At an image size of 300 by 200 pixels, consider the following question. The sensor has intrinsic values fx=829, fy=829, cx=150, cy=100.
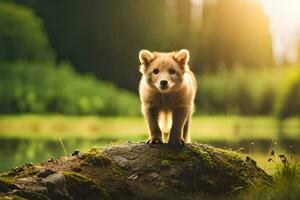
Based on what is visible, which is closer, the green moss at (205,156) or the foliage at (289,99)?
the green moss at (205,156)

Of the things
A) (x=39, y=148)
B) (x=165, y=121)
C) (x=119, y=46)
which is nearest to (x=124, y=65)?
(x=119, y=46)

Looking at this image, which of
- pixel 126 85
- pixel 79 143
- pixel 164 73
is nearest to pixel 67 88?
pixel 126 85

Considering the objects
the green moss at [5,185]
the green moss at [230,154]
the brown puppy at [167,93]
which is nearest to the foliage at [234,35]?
the green moss at [230,154]

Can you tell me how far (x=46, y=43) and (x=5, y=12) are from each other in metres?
2.94

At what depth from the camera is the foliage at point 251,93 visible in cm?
3438

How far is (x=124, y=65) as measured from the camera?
41.8 metres

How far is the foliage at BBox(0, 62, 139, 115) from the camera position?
3716cm

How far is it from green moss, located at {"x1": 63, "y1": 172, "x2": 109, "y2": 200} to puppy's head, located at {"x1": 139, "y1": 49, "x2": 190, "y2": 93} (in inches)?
54.4

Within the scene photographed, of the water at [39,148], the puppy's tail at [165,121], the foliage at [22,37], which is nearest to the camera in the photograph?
the puppy's tail at [165,121]

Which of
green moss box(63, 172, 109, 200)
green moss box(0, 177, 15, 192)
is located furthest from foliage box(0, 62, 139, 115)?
green moss box(0, 177, 15, 192)

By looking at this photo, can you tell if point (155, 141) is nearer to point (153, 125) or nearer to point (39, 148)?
point (153, 125)

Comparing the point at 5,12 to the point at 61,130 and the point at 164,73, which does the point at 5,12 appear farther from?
the point at 164,73

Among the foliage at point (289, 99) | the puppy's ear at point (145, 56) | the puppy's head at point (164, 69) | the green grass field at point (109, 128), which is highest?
the foliage at point (289, 99)

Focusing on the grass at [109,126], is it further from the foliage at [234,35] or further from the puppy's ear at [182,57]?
the puppy's ear at [182,57]
